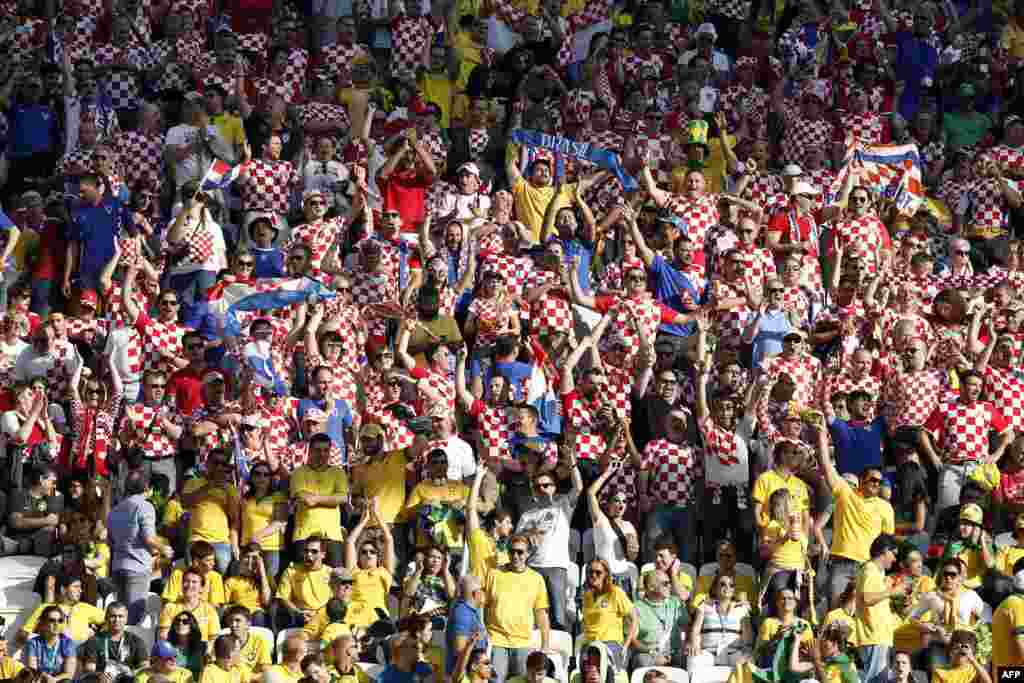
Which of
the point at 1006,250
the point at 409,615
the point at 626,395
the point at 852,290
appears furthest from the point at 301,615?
the point at 1006,250

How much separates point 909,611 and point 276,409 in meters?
5.01

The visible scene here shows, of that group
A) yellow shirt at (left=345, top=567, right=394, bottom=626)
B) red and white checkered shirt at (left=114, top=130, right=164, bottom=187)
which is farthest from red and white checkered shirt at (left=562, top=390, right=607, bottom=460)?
red and white checkered shirt at (left=114, top=130, right=164, bottom=187)

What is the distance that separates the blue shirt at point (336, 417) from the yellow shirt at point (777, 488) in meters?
3.17

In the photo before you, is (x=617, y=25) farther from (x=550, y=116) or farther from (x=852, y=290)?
(x=852, y=290)

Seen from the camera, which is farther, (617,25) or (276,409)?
(617,25)

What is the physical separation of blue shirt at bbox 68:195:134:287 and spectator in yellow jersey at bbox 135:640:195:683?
484 centimetres

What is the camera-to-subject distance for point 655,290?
26.1 metres

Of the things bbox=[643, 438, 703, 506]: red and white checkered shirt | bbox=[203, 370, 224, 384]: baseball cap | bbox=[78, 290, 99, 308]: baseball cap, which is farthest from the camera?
bbox=[78, 290, 99, 308]: baseball cap

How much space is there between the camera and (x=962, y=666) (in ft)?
74.6

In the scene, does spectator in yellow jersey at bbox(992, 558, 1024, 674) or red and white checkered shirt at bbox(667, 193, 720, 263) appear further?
red and white checkered shirt at bbox(667, 193, 720, 263)

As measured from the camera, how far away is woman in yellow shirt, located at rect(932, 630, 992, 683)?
2272 cm

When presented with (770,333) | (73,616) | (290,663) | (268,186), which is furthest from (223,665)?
(268,186)

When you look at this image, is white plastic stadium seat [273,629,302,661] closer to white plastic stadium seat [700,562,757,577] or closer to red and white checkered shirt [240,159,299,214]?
white plastic stadium seat [700,562,757,577]

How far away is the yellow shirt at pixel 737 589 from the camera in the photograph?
23.0 meters
